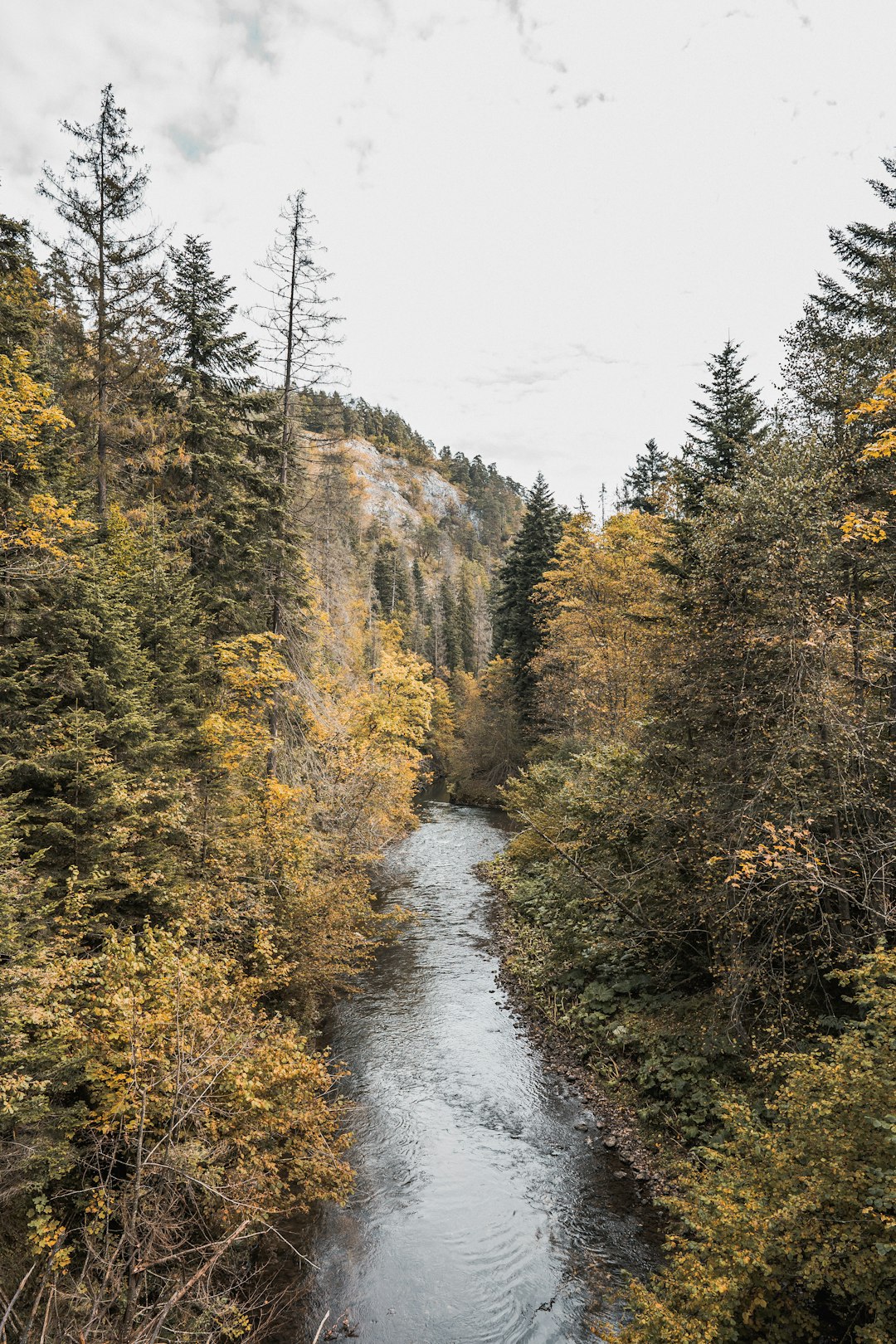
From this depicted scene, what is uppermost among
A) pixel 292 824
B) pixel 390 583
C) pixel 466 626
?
pixel 390 583

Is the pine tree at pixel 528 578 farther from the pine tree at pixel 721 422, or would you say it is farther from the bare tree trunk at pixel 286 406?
the bare tree trunk at pixel 286 406

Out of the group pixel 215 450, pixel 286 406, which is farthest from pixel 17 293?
pixel 286 406

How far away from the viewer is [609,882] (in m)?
11.7

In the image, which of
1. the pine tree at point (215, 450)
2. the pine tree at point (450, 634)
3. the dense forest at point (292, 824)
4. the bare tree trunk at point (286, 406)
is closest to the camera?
the dense forest at point (292, 824)

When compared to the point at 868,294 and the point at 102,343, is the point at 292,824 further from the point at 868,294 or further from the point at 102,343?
the point at 868,294

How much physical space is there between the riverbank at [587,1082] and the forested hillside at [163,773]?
134 inches

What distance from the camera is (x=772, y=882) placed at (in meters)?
8.48

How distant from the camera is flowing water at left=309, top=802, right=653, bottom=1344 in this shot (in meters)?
6.36

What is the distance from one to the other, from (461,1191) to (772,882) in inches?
→ 215

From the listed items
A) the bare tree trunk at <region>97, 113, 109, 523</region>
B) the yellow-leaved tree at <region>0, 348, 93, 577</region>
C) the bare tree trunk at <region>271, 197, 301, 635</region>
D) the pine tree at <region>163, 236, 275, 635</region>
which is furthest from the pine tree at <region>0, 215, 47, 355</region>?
the bare tree trunk at <region>271, 197, 301, 635</region>

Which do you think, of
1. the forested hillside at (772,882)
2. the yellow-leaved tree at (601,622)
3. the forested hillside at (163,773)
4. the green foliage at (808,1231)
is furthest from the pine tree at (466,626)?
the green foliage at (808,1231)

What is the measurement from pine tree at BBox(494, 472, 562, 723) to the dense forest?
1574 centimetres

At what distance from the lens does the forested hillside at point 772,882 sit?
5.00m

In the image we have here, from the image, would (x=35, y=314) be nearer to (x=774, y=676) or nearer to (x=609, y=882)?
(x=774, y=676)
